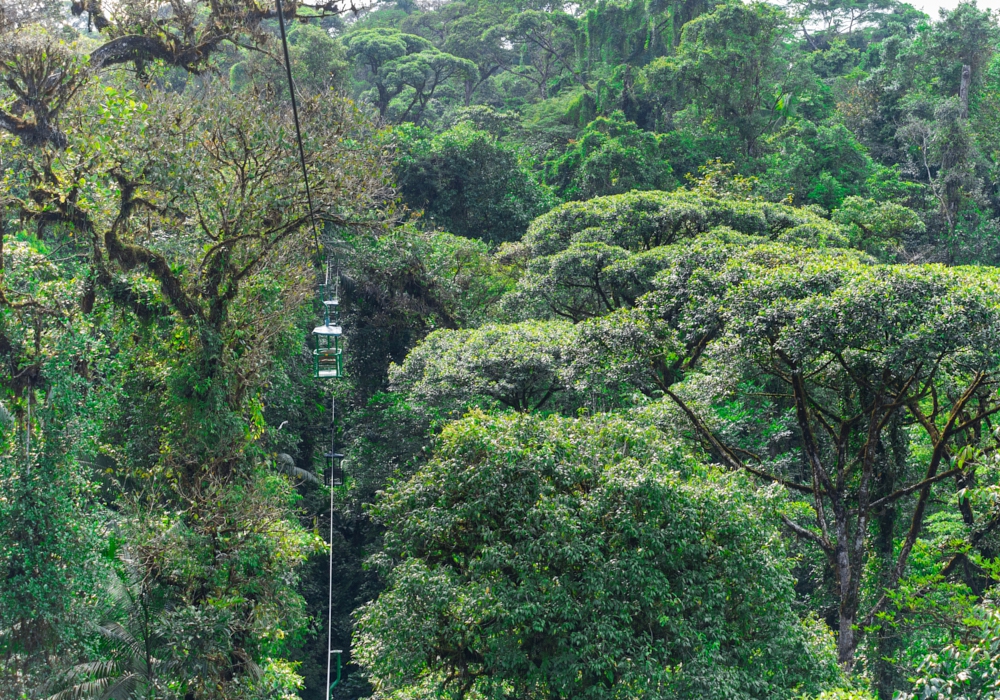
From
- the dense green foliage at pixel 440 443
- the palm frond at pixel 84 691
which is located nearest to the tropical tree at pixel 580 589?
the dense green foliage at pixel 440 443

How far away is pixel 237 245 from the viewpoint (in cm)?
1108

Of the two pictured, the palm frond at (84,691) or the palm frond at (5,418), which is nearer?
the palm frond at (5,418)

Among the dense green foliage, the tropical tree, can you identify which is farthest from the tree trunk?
the tropical tree

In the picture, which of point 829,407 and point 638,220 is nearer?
point 829,407

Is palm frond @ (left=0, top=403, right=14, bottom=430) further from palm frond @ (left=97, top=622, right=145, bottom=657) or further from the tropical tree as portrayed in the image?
the tropical tree

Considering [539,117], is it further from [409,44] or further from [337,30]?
[337,30]

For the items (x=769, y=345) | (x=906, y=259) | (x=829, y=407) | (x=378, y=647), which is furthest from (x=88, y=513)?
(x=906, y=259)

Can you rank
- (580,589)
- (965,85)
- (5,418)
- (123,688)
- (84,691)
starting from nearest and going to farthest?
(580,589) → (5,418) → (84,691) → (123,688) → (965,85)

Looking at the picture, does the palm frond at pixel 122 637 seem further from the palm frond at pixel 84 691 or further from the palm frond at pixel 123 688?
the palm frond at pixel 84 691

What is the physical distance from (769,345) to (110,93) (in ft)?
26.5

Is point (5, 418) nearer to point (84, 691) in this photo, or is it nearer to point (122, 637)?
point (122, 637)

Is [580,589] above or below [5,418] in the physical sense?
below

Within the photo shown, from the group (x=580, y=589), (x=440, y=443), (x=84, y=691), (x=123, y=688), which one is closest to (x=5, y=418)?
(x=84, y=691)

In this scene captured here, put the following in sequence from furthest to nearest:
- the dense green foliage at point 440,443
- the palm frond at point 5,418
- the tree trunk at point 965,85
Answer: the tree trunk at point 965,85 → the palm frond at point 5,418 → the dense green foliage at point 440,443
